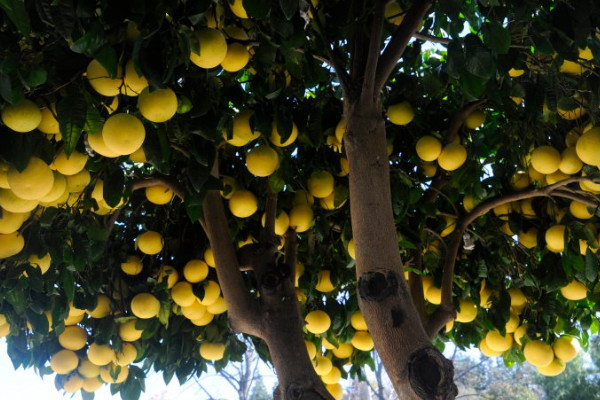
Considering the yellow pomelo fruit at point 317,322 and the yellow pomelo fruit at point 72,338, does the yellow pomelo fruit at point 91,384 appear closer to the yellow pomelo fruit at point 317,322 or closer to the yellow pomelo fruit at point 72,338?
the yellow pomelo fruit at point 72,338

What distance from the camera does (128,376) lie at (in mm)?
2430

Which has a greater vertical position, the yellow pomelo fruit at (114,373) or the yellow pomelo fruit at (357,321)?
the yellow pomelo fruit at (357,321)

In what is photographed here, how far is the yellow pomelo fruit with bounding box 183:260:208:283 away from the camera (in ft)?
6.97

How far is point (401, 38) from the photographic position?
1.53 metres

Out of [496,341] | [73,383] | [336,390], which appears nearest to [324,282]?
[336,390]

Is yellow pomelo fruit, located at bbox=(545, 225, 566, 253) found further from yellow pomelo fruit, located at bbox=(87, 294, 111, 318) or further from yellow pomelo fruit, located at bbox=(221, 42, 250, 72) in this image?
yellow pomelo fruit, located at bbox=(87, 294, 111, 318)

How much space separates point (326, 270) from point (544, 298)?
813 millimetres

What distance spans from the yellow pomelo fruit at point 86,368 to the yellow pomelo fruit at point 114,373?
36 millimetres

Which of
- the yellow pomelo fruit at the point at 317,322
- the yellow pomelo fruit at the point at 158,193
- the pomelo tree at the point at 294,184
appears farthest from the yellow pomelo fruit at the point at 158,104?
the yellow pomelo fruit at the point at 317,322

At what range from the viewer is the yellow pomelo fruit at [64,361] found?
2230 mm

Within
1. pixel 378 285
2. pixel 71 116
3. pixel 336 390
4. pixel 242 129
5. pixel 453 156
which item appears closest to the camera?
pixel 71 116

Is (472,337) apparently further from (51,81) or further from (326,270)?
(51,81)

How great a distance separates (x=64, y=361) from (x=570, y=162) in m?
1.86

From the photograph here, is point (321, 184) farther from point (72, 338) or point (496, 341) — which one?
point (72, 338)
